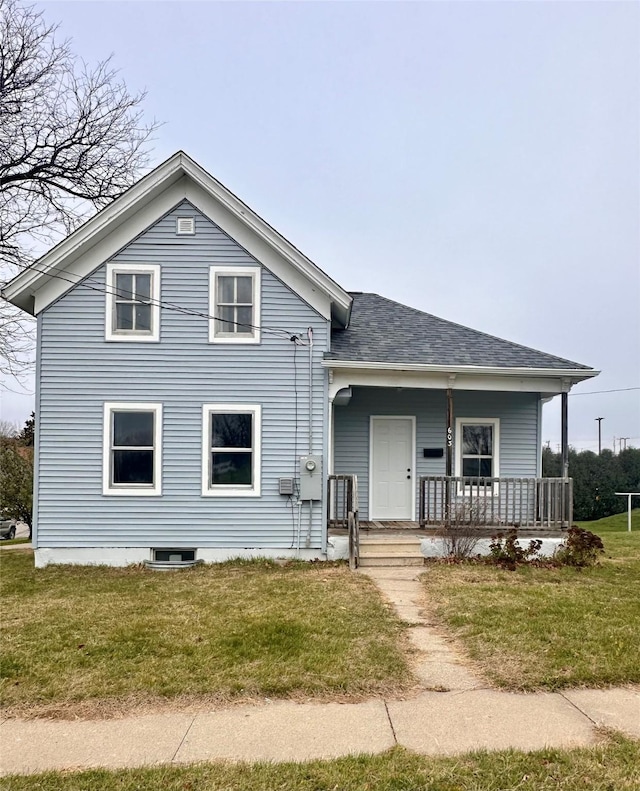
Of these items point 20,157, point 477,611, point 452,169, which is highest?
Answer: point 452,169

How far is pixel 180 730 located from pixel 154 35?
43.2ft

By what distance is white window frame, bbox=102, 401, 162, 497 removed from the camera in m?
10.2

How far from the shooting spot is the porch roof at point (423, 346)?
35.7 feet

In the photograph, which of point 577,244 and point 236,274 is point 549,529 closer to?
point 236,274

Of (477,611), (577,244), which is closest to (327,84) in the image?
(477,611)

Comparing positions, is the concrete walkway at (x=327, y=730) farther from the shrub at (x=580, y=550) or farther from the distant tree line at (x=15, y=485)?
the distant tree line at (x=15, y=485)

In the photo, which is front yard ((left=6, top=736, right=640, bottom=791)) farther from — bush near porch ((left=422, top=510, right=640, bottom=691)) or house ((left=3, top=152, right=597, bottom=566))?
house ((left=3, top=152, right=597, bottom=566))

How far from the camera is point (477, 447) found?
1248 cm

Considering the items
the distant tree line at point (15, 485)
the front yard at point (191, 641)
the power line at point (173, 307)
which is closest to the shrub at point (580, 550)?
the front yard at point (191, 641)

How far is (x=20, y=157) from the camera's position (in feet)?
57.2

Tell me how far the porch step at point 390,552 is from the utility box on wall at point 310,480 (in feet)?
3.75

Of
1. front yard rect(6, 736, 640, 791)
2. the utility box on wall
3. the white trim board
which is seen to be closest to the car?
the utility box on wall

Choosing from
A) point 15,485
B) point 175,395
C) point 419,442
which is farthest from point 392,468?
point 15,485

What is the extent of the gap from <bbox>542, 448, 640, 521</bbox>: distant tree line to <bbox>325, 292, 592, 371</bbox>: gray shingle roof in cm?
2202
